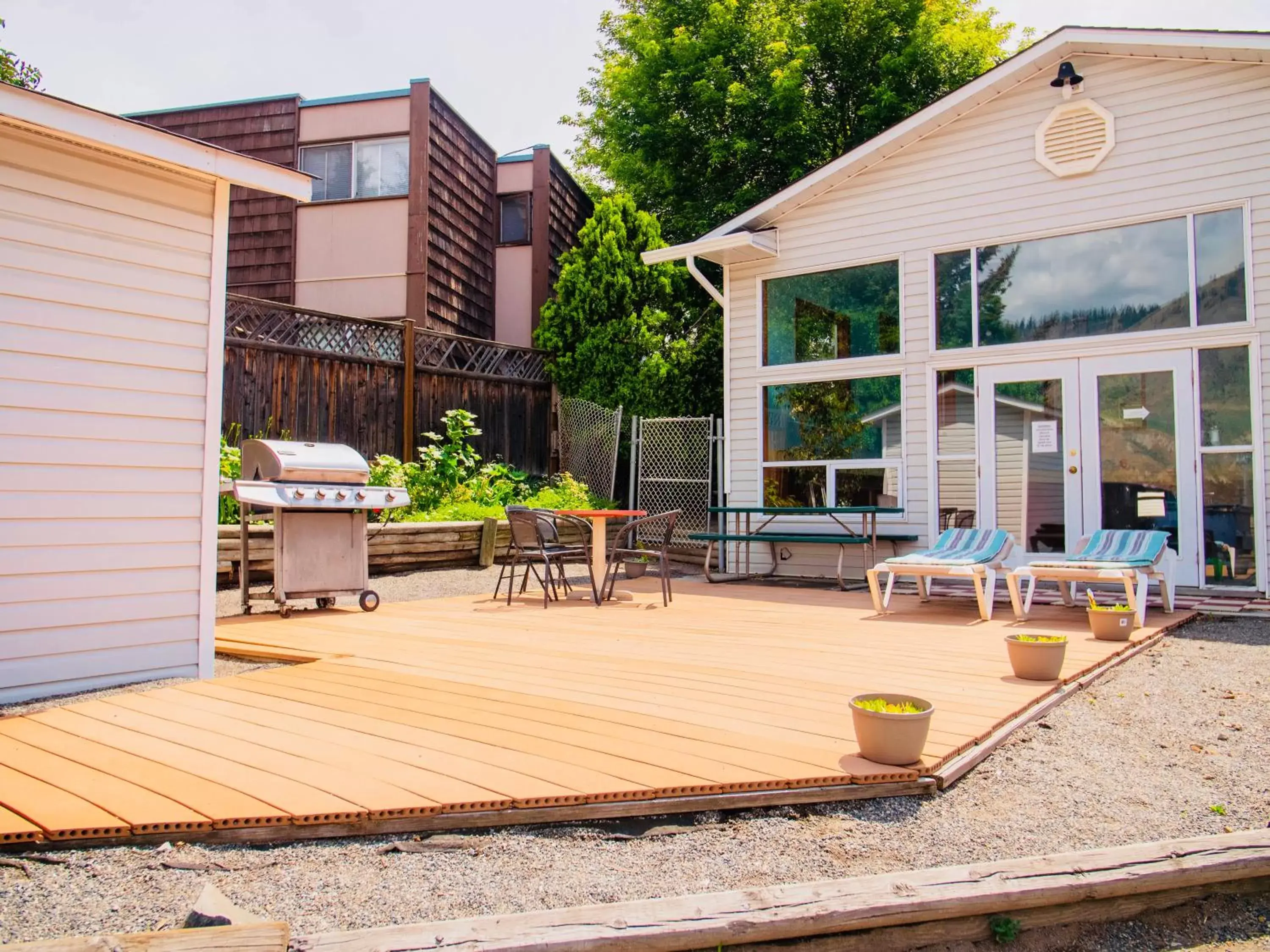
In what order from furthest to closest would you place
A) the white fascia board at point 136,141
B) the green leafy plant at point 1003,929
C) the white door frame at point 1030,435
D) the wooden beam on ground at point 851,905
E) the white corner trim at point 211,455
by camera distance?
the white door frame at point 1030,435 → the white corner trim at point 211,455 → the white fascia board at point 136,141 → the green leafy plant at point 1003,929 → the wooden beam on ground at point 851,905

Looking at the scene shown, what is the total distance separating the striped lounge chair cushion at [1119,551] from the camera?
594 cm

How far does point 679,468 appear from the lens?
35.9 feet

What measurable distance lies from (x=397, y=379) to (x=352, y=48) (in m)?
6.82

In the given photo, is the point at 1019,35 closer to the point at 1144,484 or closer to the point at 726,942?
the point at 1144,484

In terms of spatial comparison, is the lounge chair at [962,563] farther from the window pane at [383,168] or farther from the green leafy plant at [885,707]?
the window pane at [383,168]

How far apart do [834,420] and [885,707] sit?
6148 millimetres

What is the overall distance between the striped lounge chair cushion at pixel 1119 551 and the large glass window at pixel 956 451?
1341 mm

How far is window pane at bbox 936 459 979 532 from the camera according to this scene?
7.84 m

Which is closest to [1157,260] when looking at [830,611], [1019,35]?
[830,611]

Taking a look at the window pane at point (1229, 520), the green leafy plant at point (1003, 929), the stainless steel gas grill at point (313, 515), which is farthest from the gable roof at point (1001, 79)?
the green leafy plant at point (1003, 929)

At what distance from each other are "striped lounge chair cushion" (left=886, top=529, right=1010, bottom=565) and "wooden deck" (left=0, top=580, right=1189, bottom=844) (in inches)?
34.9

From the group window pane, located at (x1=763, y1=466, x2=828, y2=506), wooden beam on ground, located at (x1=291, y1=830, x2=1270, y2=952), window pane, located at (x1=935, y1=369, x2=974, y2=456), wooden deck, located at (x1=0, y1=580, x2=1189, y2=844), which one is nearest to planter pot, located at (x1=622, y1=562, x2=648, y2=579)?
window pane, located at (x1=763, y1=466, x2=828, y2=506)

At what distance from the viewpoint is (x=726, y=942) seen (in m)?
1.81

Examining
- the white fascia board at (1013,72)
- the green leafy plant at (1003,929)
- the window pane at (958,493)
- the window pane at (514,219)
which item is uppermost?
the window pane at (514,219)
